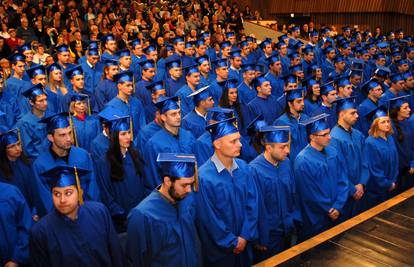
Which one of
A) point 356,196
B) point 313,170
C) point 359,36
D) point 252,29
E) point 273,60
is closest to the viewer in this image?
point 313,170

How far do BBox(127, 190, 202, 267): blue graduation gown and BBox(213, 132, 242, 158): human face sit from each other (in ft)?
2.27

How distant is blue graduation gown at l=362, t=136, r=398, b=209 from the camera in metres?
5.27

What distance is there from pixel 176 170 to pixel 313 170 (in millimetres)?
1815

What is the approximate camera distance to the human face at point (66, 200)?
306cm

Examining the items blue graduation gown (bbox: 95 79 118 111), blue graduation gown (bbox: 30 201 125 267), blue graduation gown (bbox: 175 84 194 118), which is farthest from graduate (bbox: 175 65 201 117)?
blue graduation gown (bbox: 30 201 125 267)

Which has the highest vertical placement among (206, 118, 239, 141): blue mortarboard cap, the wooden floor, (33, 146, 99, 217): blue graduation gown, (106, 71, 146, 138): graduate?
(206, 118, 239, 141): blue mortarboard cap

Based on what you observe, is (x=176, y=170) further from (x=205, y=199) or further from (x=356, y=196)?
(x=356, y=196)

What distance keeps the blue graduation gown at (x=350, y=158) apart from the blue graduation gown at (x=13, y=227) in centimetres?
324

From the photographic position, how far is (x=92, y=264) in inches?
125

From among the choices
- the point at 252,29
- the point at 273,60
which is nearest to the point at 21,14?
the point at 273,60

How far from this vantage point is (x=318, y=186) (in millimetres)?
4504

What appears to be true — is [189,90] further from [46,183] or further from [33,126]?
[46,183]

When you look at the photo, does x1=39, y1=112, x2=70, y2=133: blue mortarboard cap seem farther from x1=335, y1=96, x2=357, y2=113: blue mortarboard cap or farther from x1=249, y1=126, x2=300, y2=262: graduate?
x1=335, y1=96, x2=357, y2=113: blue mortarboard cap

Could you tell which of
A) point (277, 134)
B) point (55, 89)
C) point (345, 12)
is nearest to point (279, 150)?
point (277, 134)
